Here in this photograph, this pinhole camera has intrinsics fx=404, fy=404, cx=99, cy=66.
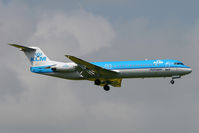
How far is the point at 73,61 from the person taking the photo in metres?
46.7

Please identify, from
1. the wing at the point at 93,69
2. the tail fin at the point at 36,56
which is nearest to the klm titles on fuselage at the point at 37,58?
the tail fin at the point at 36,56

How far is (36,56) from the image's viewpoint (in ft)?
172

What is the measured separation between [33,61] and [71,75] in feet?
19.9

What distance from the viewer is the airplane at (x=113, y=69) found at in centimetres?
4703

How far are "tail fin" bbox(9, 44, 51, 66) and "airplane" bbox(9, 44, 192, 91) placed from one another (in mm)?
941

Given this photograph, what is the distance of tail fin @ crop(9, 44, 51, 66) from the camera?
52.0 m

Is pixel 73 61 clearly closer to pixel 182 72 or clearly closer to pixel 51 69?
pixel 51 69

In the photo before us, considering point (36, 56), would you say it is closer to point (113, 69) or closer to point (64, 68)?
point (64, 68)

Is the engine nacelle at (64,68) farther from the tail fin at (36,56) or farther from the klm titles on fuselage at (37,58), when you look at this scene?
the klm titles on fuselage at (37,58)

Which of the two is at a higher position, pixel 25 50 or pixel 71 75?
pixel 25 50

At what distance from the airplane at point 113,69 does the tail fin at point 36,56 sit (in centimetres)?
94

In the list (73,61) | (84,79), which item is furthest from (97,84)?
(73,61)

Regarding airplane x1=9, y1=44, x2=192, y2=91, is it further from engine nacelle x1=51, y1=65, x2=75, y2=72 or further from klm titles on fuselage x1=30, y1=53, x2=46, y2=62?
klm titles on fuselage x1=30, y1=53, x2=46, y2=62

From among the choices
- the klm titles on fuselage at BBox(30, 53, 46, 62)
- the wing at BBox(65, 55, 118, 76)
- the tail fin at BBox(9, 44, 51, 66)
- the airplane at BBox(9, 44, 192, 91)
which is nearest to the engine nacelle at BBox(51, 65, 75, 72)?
the airplane at BBox(9, 44, 192, 91)
